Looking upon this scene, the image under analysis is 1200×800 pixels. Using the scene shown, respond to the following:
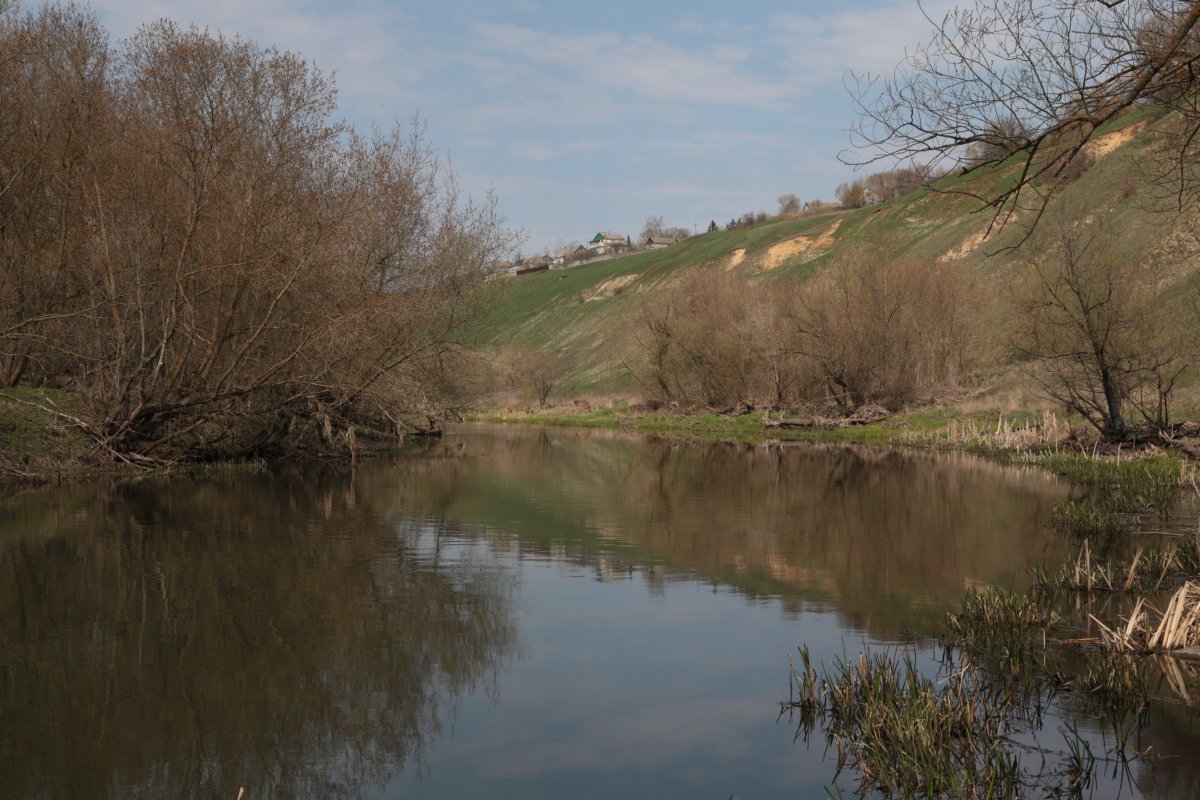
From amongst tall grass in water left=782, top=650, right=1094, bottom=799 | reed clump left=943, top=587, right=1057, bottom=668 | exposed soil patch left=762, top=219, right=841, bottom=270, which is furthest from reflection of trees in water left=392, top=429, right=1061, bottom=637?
exposed soil patch left=762, top=219, right=841, bottom=270

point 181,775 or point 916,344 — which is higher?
point 916,344

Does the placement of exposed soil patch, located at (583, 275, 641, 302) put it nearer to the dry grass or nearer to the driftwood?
the driftwood

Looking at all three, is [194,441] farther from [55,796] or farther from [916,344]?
[916,344]

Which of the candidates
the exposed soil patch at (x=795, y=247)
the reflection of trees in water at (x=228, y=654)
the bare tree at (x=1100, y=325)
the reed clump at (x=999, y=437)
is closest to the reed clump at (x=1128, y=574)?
the reflection of trees in water at (x=228, y=654)

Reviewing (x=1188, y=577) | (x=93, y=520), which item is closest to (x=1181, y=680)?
(x=1188, y=577)

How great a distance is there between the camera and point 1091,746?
23.6 feet

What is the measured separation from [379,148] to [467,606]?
26911mm

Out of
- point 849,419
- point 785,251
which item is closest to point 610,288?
point 785,251

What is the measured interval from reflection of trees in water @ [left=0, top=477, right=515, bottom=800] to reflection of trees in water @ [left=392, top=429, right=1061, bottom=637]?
367cm

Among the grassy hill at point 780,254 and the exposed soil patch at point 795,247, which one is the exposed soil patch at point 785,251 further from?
the grassy hill at point 780,254

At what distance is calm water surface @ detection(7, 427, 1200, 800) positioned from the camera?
23.0 ft

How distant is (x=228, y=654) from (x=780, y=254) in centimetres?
10828

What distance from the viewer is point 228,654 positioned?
9.34 m

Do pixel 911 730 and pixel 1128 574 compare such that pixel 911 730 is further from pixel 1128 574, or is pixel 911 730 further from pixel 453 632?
pixel 1128 574
